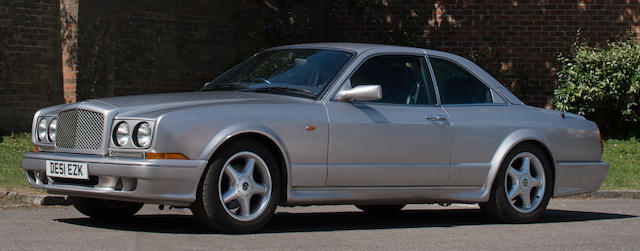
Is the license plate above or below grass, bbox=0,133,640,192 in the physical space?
above

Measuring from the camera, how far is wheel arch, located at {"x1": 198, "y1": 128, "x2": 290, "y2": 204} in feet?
23.3

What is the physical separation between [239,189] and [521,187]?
9.51 ft

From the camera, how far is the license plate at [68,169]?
7.14 metres

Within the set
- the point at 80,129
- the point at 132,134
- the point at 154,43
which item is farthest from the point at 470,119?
the point at 154,43

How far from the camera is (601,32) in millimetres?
17891

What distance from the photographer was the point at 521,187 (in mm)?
9008

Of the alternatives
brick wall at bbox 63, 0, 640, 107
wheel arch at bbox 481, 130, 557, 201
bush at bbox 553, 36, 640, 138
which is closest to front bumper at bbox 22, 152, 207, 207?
wheel arch at bbox 481, 130, 557, 201

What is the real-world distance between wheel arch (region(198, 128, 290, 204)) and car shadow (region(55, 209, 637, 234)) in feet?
1.47

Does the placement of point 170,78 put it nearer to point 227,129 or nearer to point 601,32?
point 601,32

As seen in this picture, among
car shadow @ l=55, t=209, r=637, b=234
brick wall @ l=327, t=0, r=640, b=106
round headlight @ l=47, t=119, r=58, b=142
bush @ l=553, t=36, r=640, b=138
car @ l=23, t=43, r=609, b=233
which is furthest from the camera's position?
brick wall @ l=327, t=0, r=640, b=106

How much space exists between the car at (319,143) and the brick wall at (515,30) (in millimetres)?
8682

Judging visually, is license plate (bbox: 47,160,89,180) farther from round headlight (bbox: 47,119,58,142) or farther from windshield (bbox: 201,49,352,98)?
windshield (bbox: 201,49,352,98)

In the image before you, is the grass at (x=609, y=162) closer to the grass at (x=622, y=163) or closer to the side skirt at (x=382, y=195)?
the grass at (x=622, y=163)

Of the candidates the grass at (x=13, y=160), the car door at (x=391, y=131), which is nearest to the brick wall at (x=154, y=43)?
the grass at (x=13, y=160)
